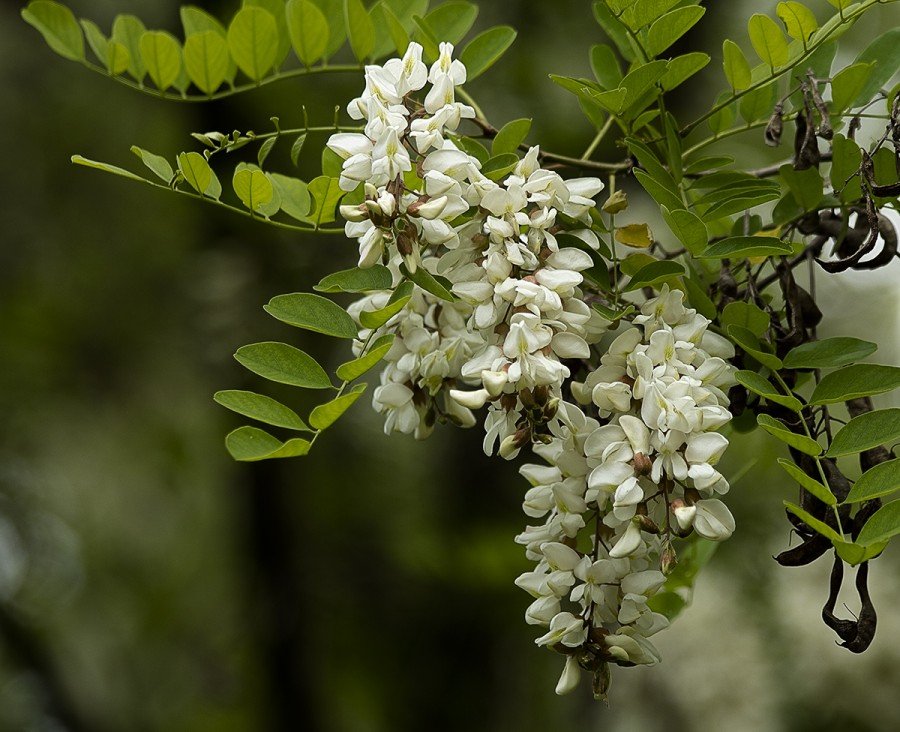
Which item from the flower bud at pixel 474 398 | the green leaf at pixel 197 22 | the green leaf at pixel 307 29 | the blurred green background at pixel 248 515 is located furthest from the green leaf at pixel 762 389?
the blurred green background at pixel 248 515

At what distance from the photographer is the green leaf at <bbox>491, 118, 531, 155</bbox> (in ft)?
1.57

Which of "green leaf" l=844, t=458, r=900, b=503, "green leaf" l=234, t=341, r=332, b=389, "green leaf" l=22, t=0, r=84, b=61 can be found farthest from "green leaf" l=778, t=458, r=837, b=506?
"green leaf" l=22, t=0, r=84, b=61

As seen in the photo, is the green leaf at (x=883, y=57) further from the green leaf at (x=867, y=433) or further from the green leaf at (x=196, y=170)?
the green leaf at (x=196, y=170)

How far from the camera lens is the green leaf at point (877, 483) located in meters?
0.41

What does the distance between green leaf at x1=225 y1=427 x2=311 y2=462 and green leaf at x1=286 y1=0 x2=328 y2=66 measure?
25cm

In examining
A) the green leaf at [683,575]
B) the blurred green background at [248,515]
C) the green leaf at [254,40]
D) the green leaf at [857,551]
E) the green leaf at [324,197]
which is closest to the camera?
the green leaf at [857,551]

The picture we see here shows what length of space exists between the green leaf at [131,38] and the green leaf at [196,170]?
187 millimetres

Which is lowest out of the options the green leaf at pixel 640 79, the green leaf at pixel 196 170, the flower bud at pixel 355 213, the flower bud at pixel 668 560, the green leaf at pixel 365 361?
the flower bud at pixel 668 560

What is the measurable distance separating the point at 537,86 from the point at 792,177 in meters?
1.14

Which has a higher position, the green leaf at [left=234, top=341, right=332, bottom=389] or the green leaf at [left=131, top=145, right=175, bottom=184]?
the green leaf at [left=131, top=145, right=175, bottom=184]

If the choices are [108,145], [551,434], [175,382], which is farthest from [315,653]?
[551,434]

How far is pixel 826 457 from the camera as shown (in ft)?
1.46

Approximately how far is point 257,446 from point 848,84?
35 centimetres

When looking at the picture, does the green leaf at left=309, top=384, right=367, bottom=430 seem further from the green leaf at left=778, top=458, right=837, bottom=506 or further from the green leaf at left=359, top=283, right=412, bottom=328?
the green leaf at left=778, top=458, right=837, bottom=506
